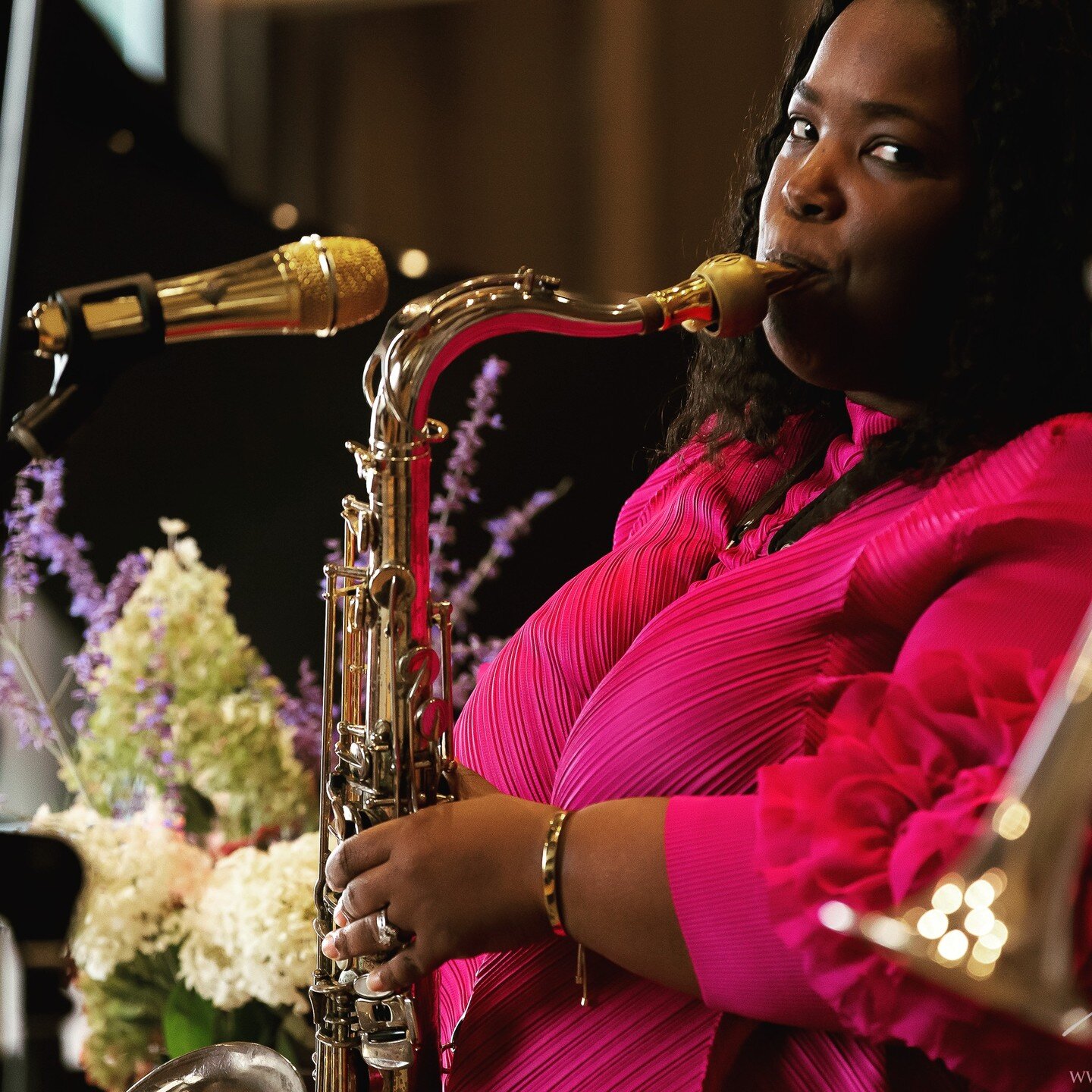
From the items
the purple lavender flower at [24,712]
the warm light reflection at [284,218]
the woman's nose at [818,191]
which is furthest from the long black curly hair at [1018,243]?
the warm light reflection at [284,218]

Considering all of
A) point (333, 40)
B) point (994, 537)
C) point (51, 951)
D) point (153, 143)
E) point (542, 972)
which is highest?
point (333, 40)

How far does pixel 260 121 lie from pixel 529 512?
97cm

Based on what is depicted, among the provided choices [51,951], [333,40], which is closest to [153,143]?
[333,40]

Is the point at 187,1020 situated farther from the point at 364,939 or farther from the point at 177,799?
the point at 364,939

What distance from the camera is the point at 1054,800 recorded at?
55 cm

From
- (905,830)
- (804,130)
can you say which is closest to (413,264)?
(804,130)

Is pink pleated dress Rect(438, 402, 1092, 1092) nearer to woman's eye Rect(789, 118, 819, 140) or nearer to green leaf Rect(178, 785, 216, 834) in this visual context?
woman's eye Rect(789, 118, 819, 140)

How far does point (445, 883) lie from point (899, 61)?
735mm

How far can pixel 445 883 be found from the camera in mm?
965

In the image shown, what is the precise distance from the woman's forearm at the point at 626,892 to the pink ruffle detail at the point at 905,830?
9cm

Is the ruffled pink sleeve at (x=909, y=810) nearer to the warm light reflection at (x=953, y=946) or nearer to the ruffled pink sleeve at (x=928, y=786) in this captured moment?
the ruffled pink sleeve at (x=928, y=786)

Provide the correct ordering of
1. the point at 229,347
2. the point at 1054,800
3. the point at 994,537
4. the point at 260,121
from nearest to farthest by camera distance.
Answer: the point at 1054,800 → the point at 994,537 → the point at 229,347 → the point at 260,121

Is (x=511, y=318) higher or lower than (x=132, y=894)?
higher

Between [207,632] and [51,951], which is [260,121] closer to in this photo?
[207,632]
